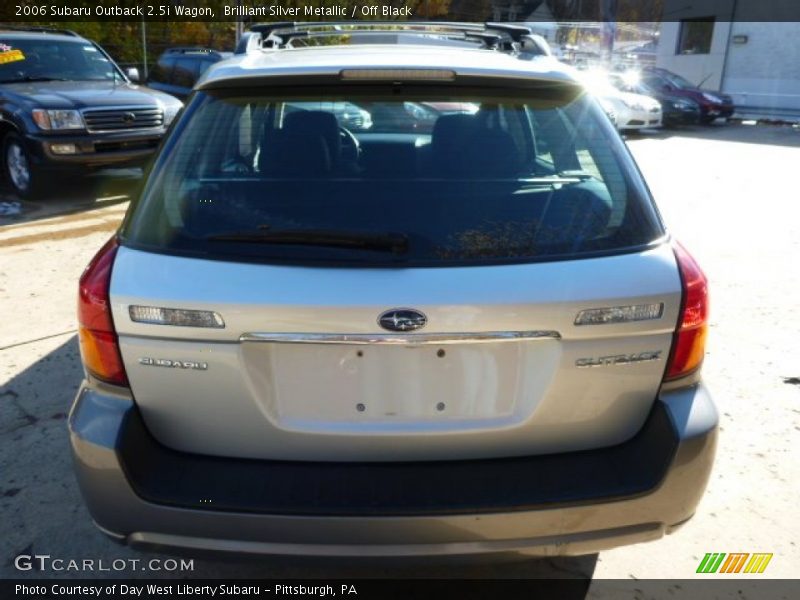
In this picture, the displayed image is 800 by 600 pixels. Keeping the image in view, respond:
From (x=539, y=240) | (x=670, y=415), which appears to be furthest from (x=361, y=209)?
(x=670, y=415)

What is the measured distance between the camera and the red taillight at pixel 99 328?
2.06 meters

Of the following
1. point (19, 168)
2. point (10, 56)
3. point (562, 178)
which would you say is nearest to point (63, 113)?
point (19, 168)

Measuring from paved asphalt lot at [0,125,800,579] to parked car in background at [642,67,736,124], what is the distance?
1421 cm

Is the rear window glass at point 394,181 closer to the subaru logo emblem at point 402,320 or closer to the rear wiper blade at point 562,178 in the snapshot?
the rear wiper blade at point 562,178

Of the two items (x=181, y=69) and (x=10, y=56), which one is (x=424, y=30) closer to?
(x=10, y=56)

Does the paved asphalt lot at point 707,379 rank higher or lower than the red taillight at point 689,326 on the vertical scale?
lower

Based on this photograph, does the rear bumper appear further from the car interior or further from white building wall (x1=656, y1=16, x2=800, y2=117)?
white building wall (x1=656, y1=16, x2=800, y2=117)

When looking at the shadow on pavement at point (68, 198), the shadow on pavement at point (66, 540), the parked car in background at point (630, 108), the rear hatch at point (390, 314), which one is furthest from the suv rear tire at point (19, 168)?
the parked car in background at point (630, 108)

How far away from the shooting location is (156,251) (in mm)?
2104

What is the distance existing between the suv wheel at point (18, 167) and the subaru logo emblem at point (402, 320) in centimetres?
817

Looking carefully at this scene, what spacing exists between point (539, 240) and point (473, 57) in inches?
34.1

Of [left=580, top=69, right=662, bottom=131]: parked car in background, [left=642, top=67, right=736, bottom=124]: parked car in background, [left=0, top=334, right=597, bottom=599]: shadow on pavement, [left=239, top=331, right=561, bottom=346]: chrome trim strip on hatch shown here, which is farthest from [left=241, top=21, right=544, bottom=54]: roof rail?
[left=642, top=67, right=736, bottom=124]: parked car in background

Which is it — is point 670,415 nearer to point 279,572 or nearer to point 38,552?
point 279,572

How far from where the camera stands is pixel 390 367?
1992 mm
